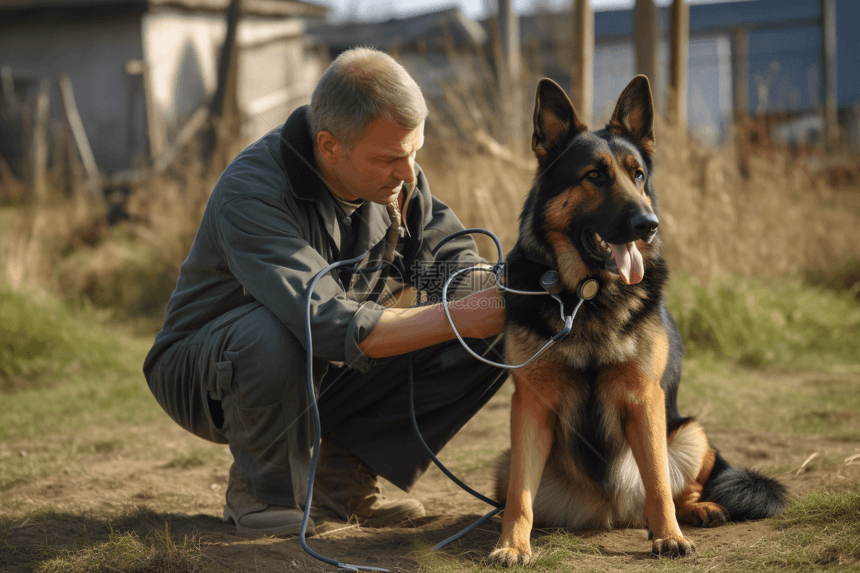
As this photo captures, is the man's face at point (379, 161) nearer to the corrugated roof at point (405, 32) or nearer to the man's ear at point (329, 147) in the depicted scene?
the man's ear at point (329, 147)

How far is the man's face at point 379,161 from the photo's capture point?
2539 mm

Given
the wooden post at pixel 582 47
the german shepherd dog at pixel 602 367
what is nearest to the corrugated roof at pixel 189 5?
the wooden post at pixel 582 47

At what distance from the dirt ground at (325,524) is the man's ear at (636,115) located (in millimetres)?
1484

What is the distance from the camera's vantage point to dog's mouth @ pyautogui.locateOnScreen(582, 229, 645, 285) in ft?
7.96

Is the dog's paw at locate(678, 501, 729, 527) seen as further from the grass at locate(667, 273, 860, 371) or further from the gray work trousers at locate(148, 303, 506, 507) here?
the grass at locate(667, 273, 860, 371)

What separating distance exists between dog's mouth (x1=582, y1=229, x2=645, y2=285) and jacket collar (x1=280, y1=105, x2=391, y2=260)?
927 mm

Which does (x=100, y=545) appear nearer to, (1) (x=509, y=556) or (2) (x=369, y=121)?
(1) (x=509, y=556)

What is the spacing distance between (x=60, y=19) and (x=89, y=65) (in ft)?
3.62

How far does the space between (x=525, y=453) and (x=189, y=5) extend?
13.7 meters

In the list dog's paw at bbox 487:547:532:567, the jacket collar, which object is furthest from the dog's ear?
dog's paw at bbox 487:547:532:567

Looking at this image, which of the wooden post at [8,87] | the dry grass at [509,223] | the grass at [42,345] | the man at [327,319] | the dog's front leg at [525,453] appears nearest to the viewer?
the dog's front leg at [525,453]

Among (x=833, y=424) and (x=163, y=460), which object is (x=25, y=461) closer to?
(x=163, y=460)

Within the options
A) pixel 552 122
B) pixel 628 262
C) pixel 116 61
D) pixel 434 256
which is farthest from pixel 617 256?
pixel 116 61

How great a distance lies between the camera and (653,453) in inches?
93.4
